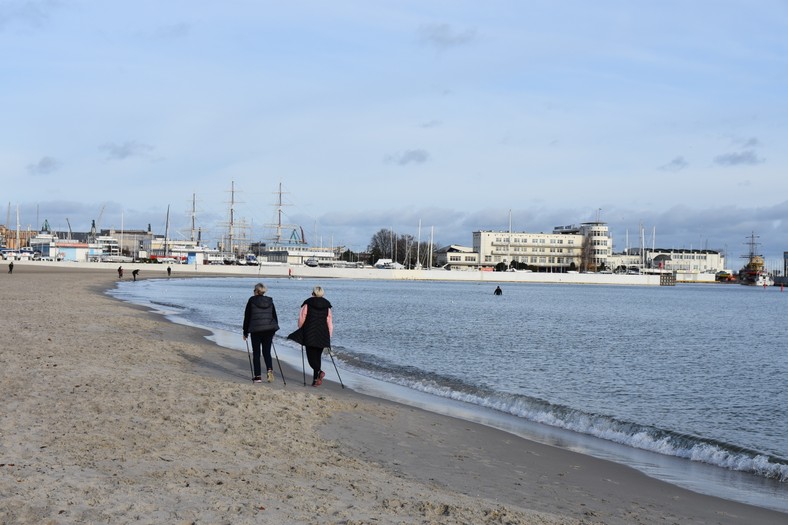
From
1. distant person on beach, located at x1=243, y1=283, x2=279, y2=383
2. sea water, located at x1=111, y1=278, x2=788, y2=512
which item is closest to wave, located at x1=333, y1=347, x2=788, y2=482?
sea water, located at x1=111, y1=278, x2=788, y2=512

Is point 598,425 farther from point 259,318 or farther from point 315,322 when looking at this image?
point 259,318

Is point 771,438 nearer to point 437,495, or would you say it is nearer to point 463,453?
point 463,453

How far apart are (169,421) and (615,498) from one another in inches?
247

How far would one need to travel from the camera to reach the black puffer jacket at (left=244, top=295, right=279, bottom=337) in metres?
16.7

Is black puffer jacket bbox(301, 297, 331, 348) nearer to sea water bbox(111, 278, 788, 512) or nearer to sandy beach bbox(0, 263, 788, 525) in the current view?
sandy beach bbox(0, 263, 788, 525)

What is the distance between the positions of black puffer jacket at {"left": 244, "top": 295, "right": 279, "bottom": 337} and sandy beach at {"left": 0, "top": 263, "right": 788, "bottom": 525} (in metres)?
1.19

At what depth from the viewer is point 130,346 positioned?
22.0 m

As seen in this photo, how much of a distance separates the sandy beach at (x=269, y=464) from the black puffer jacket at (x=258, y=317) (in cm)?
119

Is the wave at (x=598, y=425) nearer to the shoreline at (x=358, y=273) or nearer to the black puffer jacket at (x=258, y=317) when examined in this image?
the black puffer jacket at (x=258, y=317)

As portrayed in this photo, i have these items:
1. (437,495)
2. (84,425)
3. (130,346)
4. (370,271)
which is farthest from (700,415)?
(370,271)

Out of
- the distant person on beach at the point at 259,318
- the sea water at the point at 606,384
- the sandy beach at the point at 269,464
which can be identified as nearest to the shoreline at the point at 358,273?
the sea water at the point at 606,384

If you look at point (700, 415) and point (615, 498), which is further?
point (700, 415)

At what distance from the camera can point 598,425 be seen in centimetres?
1597

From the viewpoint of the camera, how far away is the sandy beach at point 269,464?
7.62m
